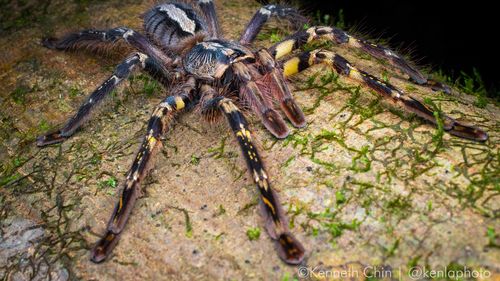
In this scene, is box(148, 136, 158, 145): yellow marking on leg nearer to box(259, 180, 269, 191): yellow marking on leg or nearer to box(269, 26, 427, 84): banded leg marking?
box(259, 180, 269, 191): yellow marking on leg

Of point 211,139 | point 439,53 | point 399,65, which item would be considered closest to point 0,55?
point 211,139

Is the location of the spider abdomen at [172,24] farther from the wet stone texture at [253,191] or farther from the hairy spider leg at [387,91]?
the hairy spider leg at [387,91]

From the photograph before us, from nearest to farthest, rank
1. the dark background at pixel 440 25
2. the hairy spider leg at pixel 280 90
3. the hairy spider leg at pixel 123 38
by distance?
the hairy spider leg at pixel 280 90 → the hairy spider leg at pixel 123 38 → the dark background at pixel 440 25

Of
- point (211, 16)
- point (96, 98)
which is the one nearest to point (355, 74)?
point (211, 16)

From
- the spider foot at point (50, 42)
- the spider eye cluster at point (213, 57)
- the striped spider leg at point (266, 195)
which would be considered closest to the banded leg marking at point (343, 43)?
the spider eye cluster at point (213, 57)

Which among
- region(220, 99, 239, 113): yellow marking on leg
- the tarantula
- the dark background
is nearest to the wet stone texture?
the tarantula

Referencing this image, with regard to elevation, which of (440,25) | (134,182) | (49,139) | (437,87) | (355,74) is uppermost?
(355,74)

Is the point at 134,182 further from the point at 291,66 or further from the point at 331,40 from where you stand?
the point at 331,40
